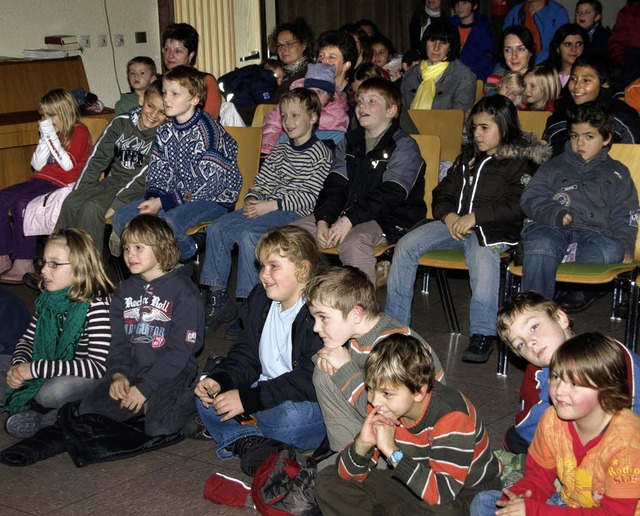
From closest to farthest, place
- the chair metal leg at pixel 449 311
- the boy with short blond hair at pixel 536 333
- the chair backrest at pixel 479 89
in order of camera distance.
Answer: the boy with short blond hair at pixel 536 333
the chair metal leg at pixel 449 311
the chair backrest at pixel 479 89

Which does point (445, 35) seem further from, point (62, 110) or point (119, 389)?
point (119, 389)

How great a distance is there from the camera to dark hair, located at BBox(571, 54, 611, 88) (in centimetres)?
Answer: 509

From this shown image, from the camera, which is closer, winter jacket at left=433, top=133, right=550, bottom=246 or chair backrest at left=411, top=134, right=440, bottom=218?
winter jacket at left=433, top=133, right=550, bottom=246

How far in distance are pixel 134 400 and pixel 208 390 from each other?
398 mm

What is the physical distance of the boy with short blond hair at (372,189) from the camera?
451 centimetres

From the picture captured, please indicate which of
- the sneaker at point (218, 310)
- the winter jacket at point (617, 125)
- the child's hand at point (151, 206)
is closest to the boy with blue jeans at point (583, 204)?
the winter jacket at point (617, 125)

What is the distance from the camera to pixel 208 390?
10.7 feet

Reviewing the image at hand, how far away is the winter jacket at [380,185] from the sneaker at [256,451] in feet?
5.15

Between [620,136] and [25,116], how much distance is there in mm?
4144

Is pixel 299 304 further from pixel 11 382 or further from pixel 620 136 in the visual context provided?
pixel 620 136

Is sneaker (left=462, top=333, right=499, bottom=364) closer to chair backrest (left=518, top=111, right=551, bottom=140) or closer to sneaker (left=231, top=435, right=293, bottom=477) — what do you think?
sneaker (left=231, top=435, right=293, bottom=477)

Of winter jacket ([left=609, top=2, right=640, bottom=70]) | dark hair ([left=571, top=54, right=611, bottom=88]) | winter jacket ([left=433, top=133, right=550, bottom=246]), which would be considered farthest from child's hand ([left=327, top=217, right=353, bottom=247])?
winter jacket ([left=609, top=2, right=640, bottom=70])

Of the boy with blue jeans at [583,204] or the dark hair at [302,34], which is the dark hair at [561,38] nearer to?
the dark hair at [302,34]

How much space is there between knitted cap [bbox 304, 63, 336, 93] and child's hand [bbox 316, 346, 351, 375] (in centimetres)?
285
